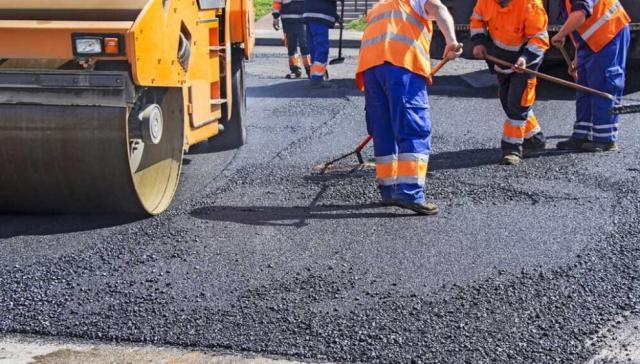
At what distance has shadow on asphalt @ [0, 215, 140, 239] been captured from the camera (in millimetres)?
5012

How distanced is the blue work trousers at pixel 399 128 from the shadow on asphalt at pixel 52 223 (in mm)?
1532

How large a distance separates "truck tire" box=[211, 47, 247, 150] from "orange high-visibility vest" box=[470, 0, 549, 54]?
189 cm

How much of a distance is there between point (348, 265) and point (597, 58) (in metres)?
3.43

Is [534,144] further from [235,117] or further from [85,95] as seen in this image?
[85,95]

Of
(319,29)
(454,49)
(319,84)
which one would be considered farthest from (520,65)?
(319,29)

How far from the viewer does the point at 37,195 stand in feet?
16.5

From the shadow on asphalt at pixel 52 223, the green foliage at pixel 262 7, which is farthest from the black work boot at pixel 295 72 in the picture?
the green foliage at pixel 262 7

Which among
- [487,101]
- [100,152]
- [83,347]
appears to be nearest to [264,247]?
[100,152]

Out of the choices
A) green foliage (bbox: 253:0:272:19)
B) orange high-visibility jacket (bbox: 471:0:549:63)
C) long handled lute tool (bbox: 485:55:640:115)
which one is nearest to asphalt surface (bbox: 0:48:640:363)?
long handled lute tool (bbox: 485:55:640:115)

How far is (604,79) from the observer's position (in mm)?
6938

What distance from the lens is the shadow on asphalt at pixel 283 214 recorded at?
17.2 feet

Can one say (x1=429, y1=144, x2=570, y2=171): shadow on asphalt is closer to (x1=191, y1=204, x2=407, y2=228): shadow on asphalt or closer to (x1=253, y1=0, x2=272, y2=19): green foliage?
(x1=191, y1=204, x2=407, y2=228): shadow on asphalt

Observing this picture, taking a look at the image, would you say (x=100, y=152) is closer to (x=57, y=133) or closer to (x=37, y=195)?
(x=57, y=133)

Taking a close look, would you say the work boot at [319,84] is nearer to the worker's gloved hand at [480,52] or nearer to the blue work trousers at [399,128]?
the worker's gloved hand at [480,52]
